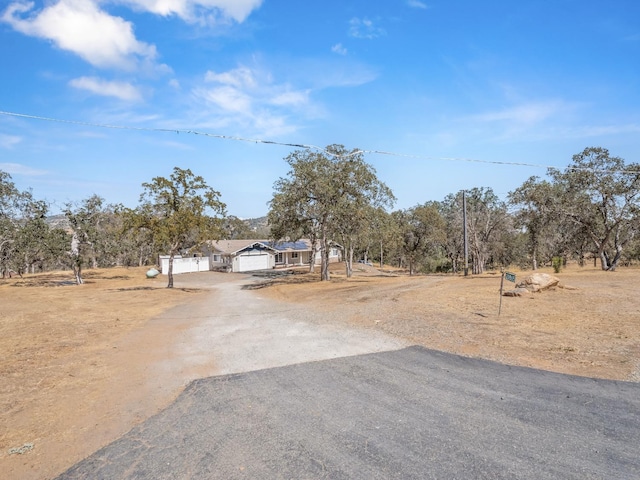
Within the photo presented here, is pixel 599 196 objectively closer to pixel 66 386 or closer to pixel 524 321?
pixel 524 321

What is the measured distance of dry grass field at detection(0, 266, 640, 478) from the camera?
5738 millimetres

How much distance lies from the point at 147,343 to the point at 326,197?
16.6 metres

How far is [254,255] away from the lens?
1983 inches

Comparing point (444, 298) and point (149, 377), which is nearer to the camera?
point (149, 377)

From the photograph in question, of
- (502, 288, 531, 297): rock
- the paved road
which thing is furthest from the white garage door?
the paved road

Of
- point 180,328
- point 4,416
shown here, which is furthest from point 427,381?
point 180,328

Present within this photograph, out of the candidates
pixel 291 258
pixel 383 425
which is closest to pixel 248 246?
pixel 291 258

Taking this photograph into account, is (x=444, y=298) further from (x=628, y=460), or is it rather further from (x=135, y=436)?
(x=135, y=436)

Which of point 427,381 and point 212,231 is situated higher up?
point 212,231

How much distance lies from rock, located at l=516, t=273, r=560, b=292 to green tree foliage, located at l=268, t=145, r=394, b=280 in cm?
1137

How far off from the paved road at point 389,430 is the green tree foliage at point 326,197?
18385mm

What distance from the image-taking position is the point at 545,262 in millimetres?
48844

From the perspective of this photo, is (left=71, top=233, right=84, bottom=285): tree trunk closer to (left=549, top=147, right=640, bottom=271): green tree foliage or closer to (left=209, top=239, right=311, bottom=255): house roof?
(left=209, top=239, right=311, bottom=255): house roof

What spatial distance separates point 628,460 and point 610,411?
1.43m
